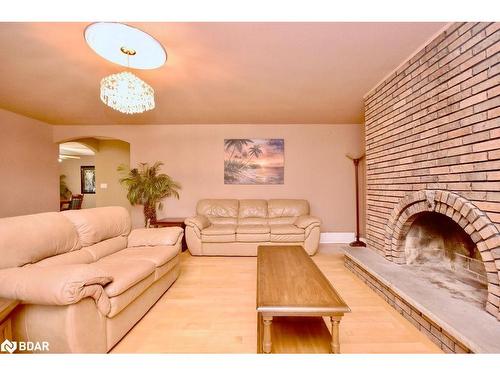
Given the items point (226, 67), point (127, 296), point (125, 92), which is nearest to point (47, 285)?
point (127, 296)

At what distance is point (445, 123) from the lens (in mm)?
2014

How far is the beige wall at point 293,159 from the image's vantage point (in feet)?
16.7

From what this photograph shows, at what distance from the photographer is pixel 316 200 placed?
5.12m

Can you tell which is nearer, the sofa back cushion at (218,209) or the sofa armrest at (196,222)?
the sofa armrest at (196,222)

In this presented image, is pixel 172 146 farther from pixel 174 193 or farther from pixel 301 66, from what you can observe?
pixel 301 66

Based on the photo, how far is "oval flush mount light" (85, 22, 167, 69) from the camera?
1.81 meters

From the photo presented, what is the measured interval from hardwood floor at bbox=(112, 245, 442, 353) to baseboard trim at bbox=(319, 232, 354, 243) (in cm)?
208

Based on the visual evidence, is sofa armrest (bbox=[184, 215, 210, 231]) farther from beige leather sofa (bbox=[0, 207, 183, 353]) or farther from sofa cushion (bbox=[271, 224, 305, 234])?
beige leather sofa (bbox=[0, 207, 183, 353])

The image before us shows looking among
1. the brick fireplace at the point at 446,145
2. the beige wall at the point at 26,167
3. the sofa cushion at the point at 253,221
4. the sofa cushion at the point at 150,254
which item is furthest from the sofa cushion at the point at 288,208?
the beige wall at the point at 26,167

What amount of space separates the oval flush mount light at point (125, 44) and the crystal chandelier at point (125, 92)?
21 centimetres

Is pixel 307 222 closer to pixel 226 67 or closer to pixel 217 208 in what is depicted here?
pixel 217 208

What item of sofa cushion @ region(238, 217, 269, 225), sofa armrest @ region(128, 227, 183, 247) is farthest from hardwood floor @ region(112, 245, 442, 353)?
sofa cushion @ region(238, 217, 269, 225)

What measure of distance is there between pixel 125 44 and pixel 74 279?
1898mm

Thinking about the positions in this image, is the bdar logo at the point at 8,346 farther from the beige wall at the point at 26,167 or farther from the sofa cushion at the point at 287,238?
the beige wall at the point at 26,167
